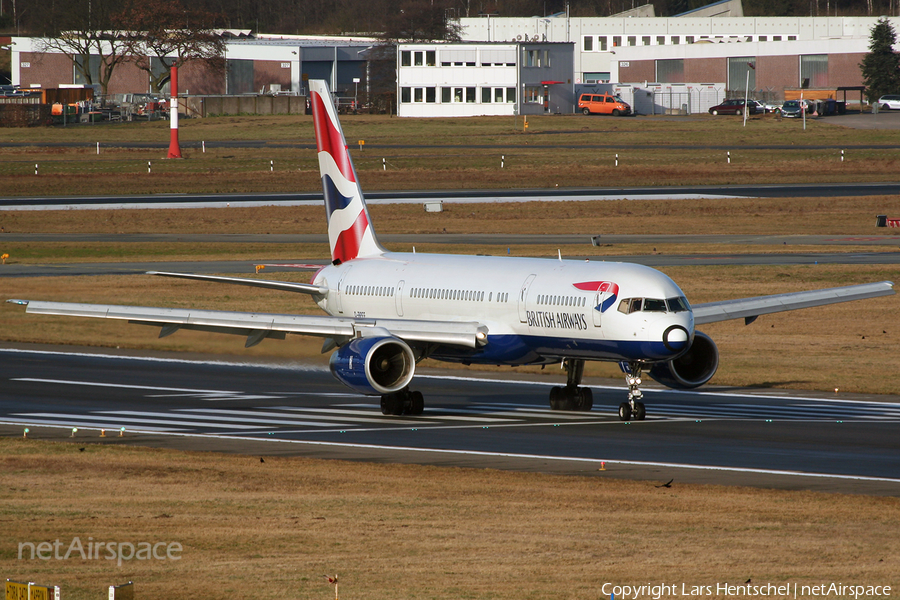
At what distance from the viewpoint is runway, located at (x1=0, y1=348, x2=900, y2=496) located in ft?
89.8

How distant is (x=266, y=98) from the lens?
7185 inches

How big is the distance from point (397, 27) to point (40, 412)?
171 m

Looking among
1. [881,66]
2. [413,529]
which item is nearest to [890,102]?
[881,66]

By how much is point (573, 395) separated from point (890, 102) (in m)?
150

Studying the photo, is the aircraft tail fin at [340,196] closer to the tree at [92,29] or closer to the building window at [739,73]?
the tree at [92,29]

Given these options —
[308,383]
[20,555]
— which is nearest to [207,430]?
[308,383]

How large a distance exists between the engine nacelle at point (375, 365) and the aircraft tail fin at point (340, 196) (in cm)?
777

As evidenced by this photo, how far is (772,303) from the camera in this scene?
36656 mm

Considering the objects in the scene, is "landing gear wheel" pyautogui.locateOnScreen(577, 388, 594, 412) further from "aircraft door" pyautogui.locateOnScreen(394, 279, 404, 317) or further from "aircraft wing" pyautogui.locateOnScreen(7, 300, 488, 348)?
"aircraft door" pyautogui.locateOnScreen(394, 279, 404, 317)

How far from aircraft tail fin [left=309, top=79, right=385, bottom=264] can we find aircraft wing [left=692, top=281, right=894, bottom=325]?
11.4m

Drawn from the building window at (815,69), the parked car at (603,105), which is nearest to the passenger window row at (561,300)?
the parked car at (603,105)

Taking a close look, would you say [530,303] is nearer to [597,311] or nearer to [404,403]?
[597,311]

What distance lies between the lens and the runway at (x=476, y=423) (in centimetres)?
2738

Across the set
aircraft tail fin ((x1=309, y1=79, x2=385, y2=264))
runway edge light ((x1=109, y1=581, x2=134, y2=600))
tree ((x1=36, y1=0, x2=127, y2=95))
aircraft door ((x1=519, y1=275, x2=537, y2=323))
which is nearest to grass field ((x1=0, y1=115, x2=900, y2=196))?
tree ((x1=36, y1=0, x2=127, y2=95))
